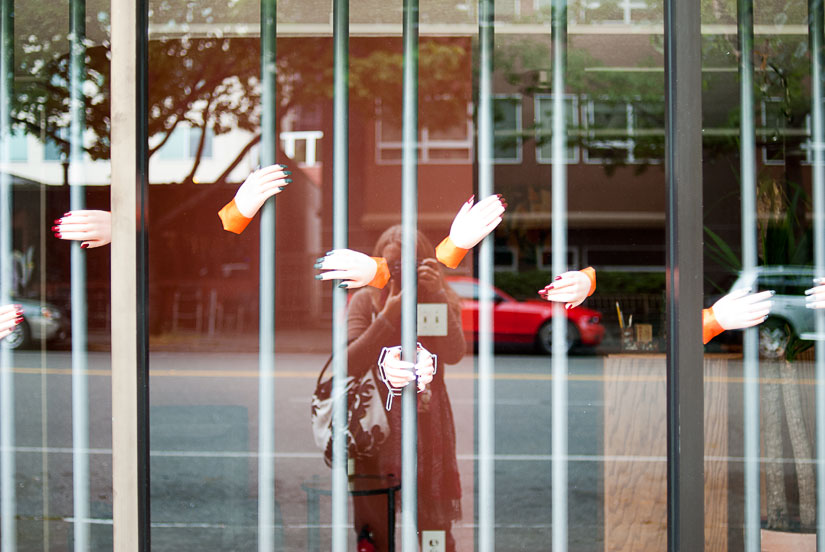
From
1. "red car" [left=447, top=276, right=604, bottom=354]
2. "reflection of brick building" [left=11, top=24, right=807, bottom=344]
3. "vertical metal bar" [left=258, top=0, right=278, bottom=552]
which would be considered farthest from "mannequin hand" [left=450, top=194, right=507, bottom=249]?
"vertical metal bar" [left=258, top=0, right=278, bottom=552]

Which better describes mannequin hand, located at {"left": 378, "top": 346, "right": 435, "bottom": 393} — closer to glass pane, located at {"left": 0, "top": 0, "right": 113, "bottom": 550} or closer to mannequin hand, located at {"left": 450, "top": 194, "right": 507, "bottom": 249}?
mannequin hand, located at {"left": 450, "top": 194, "right": 507, "bottom": 249}

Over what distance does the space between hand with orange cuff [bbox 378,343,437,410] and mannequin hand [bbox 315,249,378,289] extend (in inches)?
9.8

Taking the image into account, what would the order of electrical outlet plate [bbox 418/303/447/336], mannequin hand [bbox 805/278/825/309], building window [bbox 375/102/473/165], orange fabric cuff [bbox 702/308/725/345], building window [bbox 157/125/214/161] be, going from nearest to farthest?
orange fabric cuff [bbox 702/308/725/345]
mannequin hand [bbox 805/278/825/309]
building window [bbox 375/102/473/165]
electrical outlet plate [bbox 418/303/447/336]
building window [bbox 157/125/214/161]

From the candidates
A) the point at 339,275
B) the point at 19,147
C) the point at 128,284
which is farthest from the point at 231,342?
the point at 128,284

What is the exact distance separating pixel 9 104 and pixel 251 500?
2159 millimetres

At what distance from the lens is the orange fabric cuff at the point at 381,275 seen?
2.47 meters

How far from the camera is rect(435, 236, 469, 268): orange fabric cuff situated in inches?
96.0

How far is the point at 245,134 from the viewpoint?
11.1 feet

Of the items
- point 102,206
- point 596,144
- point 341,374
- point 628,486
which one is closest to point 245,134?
point 102,206

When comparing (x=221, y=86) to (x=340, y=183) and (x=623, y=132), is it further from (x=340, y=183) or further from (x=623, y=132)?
(x=623, y=132)

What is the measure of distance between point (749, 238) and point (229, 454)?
Result: 130 inches

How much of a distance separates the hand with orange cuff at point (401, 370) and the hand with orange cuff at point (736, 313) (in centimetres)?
86

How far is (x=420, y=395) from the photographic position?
2.56 m

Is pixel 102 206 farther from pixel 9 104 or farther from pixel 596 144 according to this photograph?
pixel 596 144
